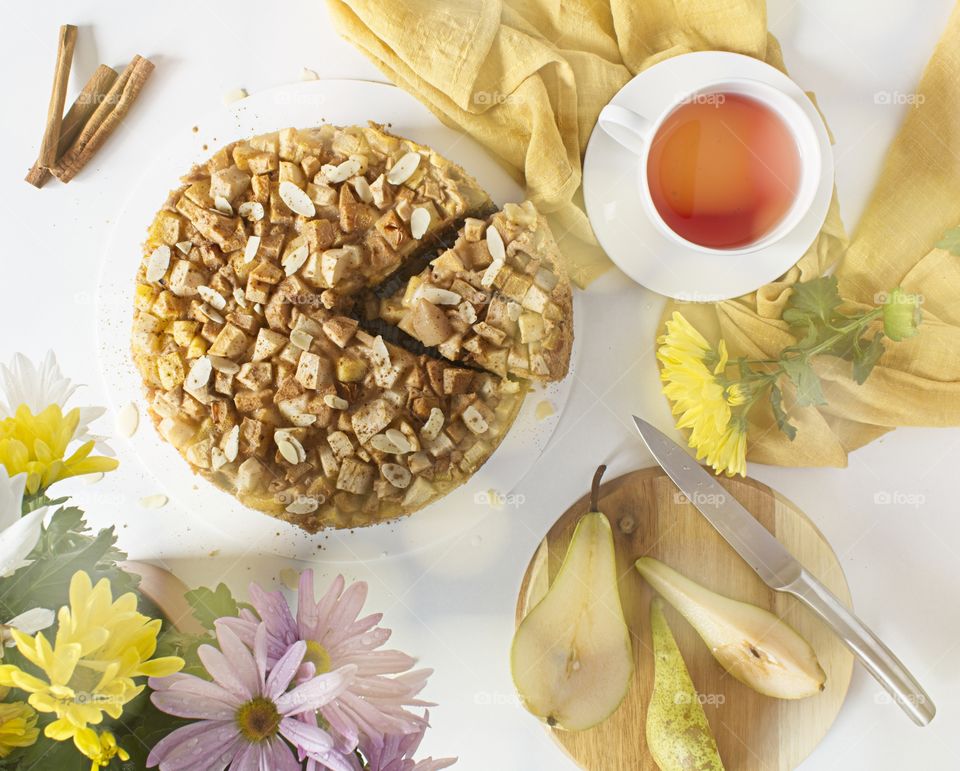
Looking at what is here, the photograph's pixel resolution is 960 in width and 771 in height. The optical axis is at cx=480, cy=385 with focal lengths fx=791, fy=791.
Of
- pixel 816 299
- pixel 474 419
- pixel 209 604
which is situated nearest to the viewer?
pixel 209 604

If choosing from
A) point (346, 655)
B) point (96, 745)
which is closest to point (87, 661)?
point (96, 745)

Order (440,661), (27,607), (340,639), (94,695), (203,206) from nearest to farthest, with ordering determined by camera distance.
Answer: (94,695), (27,607), (340,639), (203,206), (440,661)


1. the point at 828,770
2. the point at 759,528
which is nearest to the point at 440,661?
the point at 759,528

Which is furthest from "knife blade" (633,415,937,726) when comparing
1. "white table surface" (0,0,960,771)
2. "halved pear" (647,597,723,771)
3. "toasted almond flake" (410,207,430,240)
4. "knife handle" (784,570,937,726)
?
"toasted almond flake" (410,207,430,240)

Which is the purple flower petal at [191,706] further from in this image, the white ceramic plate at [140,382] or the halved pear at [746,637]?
the halved pear at [746,637]

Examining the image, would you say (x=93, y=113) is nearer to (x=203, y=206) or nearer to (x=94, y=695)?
(x=203, y=206)

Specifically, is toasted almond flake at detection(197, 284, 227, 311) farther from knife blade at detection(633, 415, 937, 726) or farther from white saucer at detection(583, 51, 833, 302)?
knife blade at detection(633, 415, 937, 726)

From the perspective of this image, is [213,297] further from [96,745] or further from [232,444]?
[96,745]

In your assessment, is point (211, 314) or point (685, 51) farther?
point (685, 51)

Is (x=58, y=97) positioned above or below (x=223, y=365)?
above
